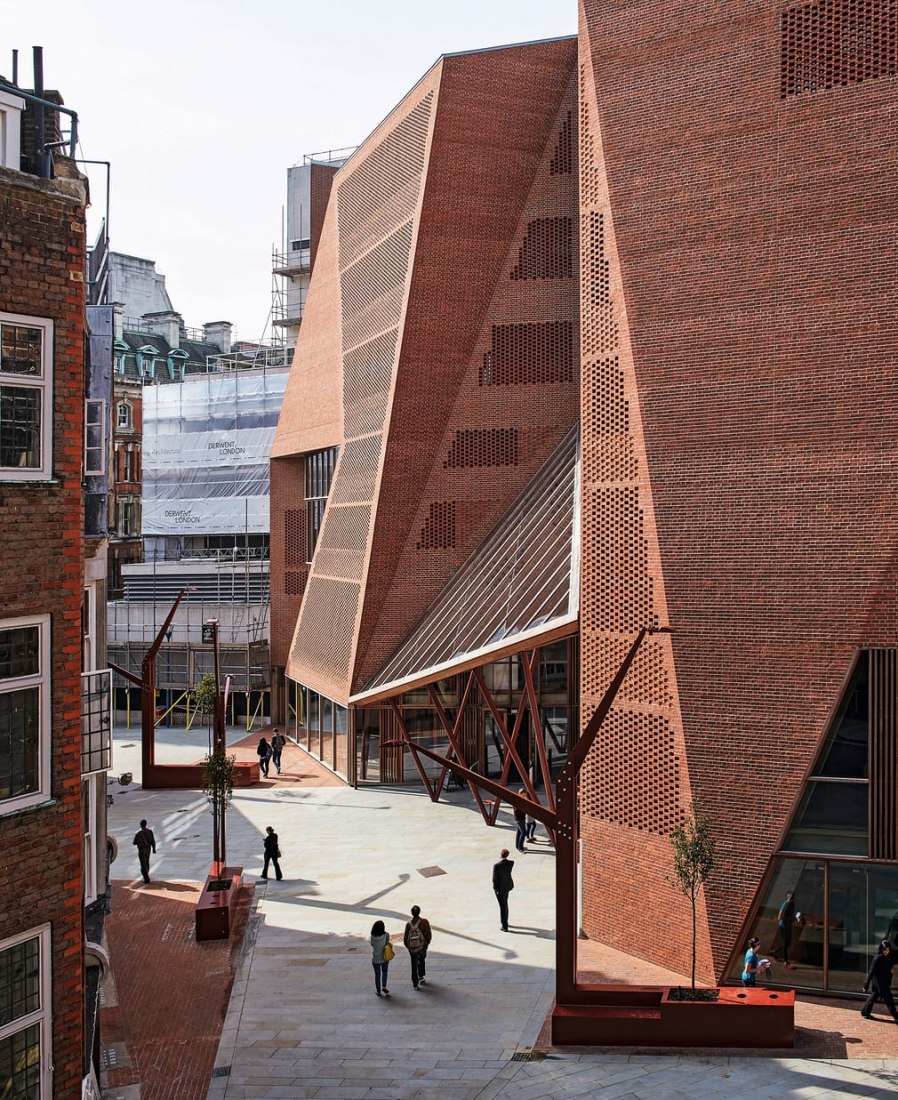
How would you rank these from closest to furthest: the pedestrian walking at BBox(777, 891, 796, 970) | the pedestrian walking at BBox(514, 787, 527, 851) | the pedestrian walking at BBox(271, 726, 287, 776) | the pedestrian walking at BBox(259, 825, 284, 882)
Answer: the pedestrian walking at BBox(777, 891, 796, 970) < the pedestrian walking at BBox(259, 825, 284, 882) < the pedestrian walking at BBox(514, 787, 527, 851) < the pedestrian walking at BBox(271, 726, 287, 776)

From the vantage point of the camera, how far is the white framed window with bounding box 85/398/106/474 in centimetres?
1155

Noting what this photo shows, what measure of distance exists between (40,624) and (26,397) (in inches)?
63.8

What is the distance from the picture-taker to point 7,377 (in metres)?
8.05

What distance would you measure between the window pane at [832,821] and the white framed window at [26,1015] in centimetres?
1018

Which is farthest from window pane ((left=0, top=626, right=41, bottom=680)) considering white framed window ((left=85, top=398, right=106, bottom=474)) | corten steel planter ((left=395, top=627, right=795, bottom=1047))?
corten steel planter ((left=395, top=627, right=795, bottom=1047))

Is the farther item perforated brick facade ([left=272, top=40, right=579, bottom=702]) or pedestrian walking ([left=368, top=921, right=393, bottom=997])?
perforated brick facade ([left=272, top=40, right=579, bottom=702])

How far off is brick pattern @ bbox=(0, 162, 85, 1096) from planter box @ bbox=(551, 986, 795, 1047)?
6705 mm

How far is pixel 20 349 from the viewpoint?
8.21 m

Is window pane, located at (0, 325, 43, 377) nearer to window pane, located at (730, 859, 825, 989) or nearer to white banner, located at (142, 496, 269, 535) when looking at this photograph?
window pane, located at (730, 859, 825, 989)

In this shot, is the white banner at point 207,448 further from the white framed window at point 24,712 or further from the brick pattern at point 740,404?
the white framed window at point 24,712

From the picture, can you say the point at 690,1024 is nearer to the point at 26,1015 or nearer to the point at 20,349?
the point at 26,1015

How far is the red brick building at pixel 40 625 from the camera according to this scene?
318 inches

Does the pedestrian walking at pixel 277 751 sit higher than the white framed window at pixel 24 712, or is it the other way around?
the white framed window at pixel 24 712

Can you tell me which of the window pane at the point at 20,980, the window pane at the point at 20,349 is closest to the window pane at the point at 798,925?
the window pane at the point at 20,980
